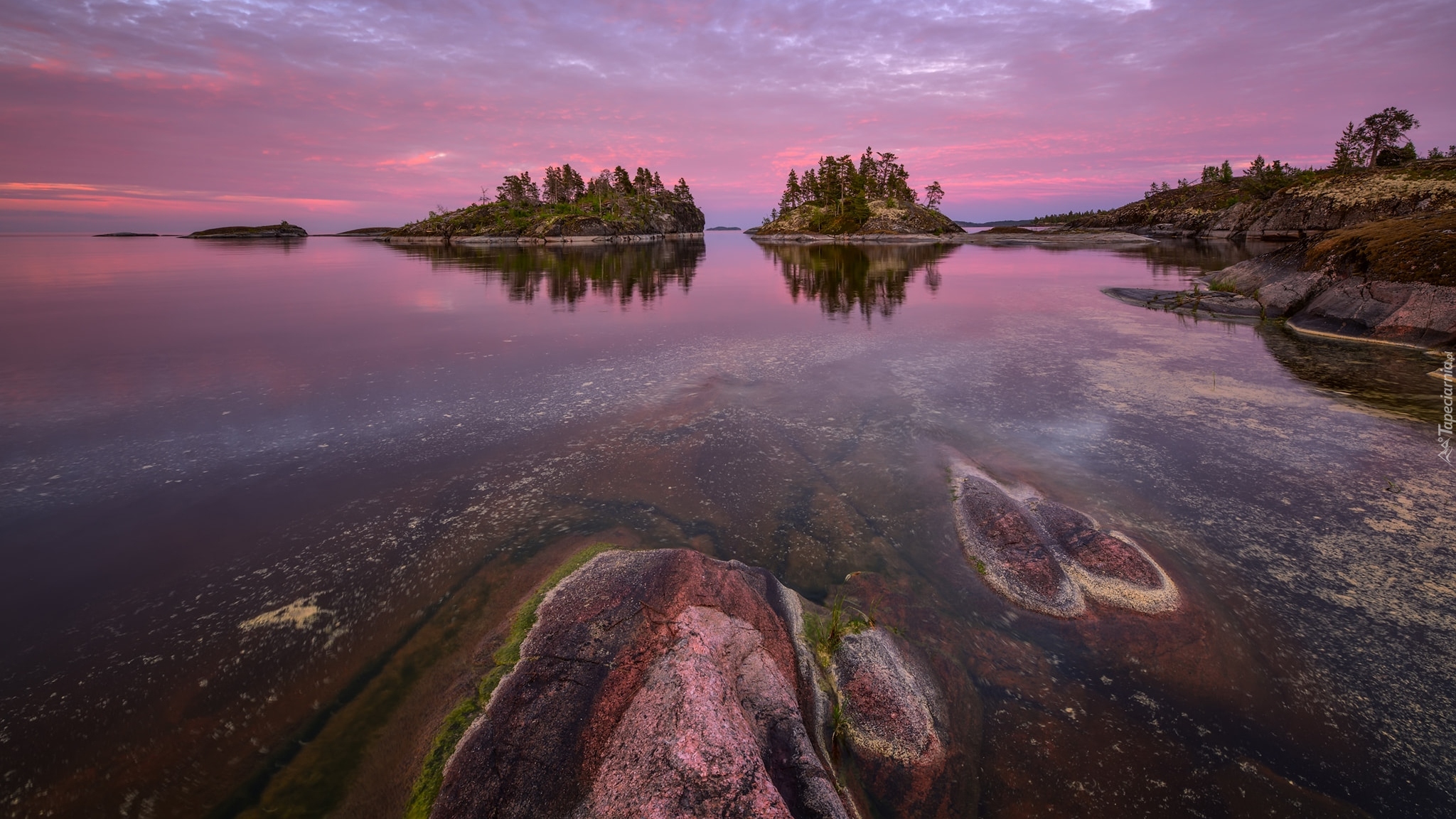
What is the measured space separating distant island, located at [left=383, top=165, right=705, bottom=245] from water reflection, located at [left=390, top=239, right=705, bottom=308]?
168 feet

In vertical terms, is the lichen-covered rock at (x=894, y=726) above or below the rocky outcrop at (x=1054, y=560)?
below

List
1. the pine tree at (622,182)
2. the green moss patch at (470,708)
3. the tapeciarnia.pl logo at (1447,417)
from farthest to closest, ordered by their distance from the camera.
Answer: the pine tree at (622,182) < the tapeciarnia.pl logo at (1447,417) < the green moss patch at (470,708)

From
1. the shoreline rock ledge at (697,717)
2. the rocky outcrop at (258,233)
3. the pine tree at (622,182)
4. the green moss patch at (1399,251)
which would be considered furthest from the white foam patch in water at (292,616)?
the rocky outcrop at (258,233)

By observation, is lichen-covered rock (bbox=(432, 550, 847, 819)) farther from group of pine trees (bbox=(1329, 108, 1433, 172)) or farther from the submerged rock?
group of pine trees (bbox=(1329, 108, 1433, 172))

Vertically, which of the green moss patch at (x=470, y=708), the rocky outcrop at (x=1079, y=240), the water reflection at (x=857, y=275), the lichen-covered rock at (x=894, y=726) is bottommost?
the lichen-covered rock at (x=894, y=726)

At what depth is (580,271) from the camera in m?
54.9

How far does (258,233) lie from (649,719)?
10100 inches

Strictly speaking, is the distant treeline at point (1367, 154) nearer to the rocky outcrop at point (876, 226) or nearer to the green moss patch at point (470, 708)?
the rocky outcrop at point (876, 226)

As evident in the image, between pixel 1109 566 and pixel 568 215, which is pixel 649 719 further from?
pixel 568 215

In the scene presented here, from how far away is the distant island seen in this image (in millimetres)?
137500

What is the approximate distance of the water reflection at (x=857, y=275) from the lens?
3334cm

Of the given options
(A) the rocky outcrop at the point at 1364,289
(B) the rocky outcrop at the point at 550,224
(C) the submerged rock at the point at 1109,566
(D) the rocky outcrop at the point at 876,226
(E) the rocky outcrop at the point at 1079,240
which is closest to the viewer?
(C) the submerged rock at the point at 1109,566

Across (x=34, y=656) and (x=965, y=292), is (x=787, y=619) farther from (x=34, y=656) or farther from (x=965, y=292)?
(x=965, y=292)

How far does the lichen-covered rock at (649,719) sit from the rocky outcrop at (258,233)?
228m
